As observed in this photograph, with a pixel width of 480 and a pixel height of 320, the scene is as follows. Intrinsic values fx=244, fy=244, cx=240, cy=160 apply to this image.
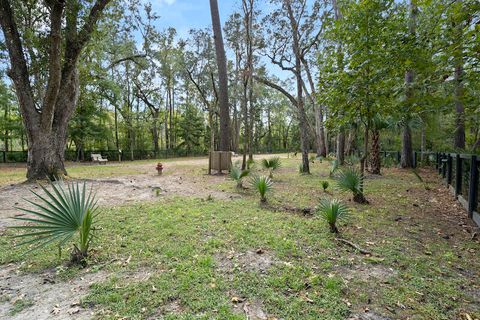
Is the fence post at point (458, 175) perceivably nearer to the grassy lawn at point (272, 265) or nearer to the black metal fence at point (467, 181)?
the black metal fence at point (467, 181)

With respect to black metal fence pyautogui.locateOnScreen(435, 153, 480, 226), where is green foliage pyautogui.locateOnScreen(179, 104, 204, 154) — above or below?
above

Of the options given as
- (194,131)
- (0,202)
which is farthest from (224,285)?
(194,131)

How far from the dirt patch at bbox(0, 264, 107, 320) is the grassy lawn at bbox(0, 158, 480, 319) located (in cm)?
10

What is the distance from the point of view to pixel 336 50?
506 centimetres

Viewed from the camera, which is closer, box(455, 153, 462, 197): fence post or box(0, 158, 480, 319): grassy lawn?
box(0, 158, 480, 319): grassy lawn

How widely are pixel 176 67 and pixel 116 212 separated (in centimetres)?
2397

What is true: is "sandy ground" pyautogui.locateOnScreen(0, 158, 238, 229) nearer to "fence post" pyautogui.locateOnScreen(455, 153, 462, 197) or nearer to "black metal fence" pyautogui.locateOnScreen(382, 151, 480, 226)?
"black metal fence" pyautogui.locateOnScreen(382, 151, 480, 226)

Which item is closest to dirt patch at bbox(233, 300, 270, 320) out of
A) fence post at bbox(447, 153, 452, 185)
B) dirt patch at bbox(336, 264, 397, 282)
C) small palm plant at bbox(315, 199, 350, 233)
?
dirt patch at bbox(336, 264, 397, 282)

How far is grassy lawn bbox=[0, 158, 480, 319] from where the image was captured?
211cm

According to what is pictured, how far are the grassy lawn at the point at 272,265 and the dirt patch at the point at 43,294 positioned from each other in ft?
0.33

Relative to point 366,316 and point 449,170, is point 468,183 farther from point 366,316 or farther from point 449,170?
point 366,316

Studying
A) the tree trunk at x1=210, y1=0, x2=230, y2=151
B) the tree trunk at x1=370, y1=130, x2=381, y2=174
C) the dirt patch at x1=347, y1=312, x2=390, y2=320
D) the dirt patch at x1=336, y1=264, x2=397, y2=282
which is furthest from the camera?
the tree trunk at x1=210, y1=0, x2=230, y2=151

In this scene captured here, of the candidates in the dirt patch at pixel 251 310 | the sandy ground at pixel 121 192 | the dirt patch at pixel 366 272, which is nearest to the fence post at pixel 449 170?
the dirt patch at pixel 366 272

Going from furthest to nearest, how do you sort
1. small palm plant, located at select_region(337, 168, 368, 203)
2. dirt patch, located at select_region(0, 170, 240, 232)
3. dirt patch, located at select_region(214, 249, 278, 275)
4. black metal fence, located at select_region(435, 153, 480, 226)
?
dirt patch, located at select_region(0, 170, 240, 232), small palm plant, located at select_region(337, 168, 368, 203), black metal fence, located at select_region(435, 153, 480, 226), dirt patch, located at select_region(214, 249, 278, 275)
